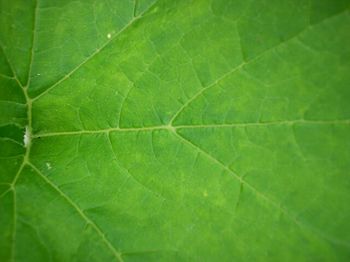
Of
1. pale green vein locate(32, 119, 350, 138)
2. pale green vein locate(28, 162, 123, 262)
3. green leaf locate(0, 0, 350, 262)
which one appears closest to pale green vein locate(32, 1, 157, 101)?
green leaf locate(0, 0, 350, 262)

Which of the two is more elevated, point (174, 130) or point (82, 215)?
point (174, 130)

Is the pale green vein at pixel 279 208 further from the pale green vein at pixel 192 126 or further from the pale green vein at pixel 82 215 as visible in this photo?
the pale green vein at pixel 82 215

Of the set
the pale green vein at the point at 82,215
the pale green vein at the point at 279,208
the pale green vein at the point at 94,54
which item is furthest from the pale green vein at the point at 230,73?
the pale green vein at the point at 82,215

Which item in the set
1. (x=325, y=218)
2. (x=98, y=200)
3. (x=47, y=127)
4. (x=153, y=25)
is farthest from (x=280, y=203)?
(x=47, y=127)

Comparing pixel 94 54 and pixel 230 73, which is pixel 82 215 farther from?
pixel 230 73

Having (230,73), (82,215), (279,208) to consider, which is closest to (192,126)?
(230,73)

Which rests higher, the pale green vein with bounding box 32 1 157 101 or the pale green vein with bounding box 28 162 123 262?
the pale green vein with bounding box 32 1 157 101

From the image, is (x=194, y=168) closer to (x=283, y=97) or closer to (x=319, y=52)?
(x=283, y=97)

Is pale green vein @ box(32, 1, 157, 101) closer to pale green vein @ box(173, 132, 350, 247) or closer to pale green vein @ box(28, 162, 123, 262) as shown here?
pale green vein @ box(28, 162, 123, 262)

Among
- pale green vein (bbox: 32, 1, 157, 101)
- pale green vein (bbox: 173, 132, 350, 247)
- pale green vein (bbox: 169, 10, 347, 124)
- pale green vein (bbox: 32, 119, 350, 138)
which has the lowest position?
pale green vein (bbox: 173, 132, 350, 247)
